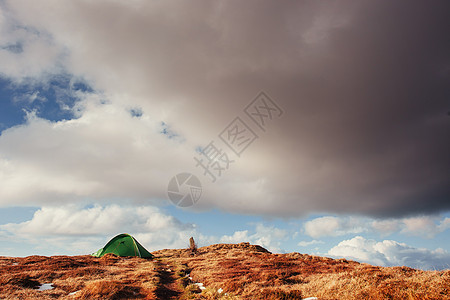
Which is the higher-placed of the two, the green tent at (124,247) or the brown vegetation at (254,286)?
the green tent at (124,247)

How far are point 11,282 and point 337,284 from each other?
20.6 m

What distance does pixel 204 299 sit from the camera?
48.5 feet

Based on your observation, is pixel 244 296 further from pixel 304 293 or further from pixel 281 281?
pixel 281 281

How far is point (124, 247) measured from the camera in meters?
41.7

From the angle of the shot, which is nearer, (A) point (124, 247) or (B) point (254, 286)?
(B) point (254, 286)

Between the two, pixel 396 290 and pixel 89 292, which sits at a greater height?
pixel 89 292

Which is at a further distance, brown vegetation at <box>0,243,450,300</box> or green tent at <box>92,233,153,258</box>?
green tent at <box>92,233,153,258</box>

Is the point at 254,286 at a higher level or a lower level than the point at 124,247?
lower

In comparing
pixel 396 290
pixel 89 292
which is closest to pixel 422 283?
pixel 396 290

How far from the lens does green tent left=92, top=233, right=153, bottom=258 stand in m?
41.2

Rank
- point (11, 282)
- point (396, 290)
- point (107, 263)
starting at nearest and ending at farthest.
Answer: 1. point (396, 290)
2. point (11, 282)
3. point (107, 263)

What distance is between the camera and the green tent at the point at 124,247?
4116 centimetres

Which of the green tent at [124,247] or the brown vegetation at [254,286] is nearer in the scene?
the brown vegetation at [254,286]

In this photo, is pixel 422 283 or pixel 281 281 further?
pixel 281 281
